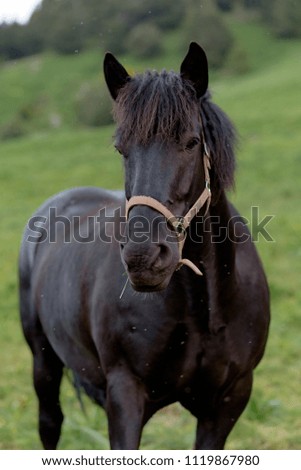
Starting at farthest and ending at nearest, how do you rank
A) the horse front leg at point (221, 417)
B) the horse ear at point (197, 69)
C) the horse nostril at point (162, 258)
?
the horse front leg at point (221, 417) → the horse ear at point (197, 69) → the horse nostril at point (162, 258)

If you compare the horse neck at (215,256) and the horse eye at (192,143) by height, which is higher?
the horse eye at (192,143)

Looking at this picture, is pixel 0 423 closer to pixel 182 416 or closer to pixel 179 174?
pixel 182 416

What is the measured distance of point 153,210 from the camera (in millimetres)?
2766

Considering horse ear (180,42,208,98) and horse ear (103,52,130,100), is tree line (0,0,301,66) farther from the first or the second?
horse ear (180,42,208,98)

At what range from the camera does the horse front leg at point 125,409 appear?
3.28 m

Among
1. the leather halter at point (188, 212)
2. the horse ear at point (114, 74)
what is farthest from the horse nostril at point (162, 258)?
the horse ear at point (114, 74)

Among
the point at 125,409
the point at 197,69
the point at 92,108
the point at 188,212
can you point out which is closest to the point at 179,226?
the point at 188,212

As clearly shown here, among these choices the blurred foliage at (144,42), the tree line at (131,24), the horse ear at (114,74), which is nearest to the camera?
the horse ear at (114,74)

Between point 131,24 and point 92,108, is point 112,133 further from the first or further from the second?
point 131,24

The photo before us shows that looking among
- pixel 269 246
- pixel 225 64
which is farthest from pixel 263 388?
pixel 225 64

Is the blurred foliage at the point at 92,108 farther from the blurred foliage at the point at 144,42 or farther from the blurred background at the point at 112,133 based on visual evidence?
the blurred foliage at the point at 144,42

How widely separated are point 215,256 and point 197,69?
0.85 meters

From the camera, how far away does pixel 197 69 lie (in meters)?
3.09

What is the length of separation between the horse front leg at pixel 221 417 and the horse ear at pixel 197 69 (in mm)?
1448
